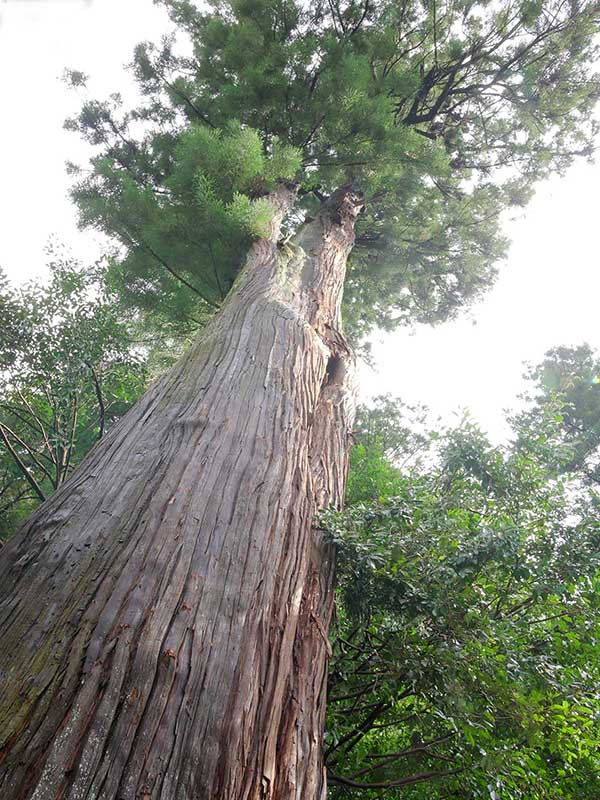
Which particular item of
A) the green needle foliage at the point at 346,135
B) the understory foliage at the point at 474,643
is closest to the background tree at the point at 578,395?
the green needle foliage at the point at 346,135

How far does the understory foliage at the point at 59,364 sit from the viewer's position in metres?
5.41

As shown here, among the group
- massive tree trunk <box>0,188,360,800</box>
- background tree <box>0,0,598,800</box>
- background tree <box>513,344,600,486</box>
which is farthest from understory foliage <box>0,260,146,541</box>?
background tree <box>513,344,600,486</box>

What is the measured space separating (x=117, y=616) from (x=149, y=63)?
9.17 m

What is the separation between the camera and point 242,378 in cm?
307

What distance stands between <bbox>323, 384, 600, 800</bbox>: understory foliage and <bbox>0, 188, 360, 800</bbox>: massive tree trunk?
521mm

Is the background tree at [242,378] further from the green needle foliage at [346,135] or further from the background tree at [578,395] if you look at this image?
the background tree at [578,395]

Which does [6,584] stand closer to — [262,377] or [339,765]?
[262,377]

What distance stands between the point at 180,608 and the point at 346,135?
6.53m

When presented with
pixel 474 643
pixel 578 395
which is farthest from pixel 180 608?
pixel 578 395

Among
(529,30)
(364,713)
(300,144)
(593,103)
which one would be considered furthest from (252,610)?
Result: (593,103)

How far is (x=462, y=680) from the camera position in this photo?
282 centimetres

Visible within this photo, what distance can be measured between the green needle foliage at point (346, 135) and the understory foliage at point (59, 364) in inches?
23.7

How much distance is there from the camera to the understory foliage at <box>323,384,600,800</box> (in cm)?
275

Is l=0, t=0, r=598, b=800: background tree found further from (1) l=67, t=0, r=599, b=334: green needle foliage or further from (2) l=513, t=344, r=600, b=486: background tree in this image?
(2) l=513, t=344, r=600, b=486: background tree
